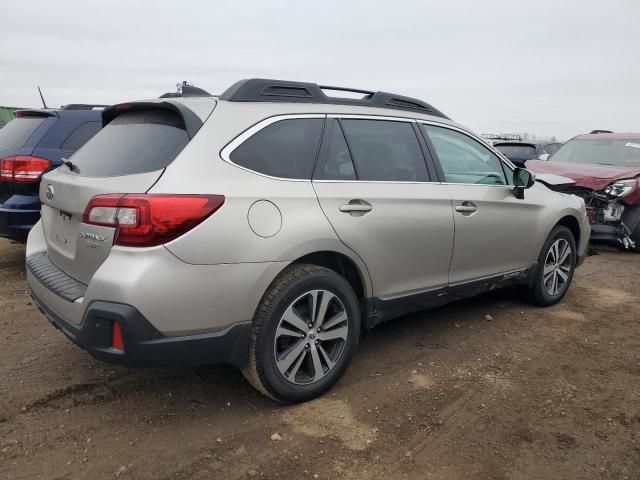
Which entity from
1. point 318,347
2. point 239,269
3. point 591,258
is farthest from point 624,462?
point 591,258

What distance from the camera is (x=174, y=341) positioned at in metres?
2.49

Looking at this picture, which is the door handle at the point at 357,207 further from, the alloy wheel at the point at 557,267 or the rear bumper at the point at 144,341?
the alloy wheel at the point at 557,267

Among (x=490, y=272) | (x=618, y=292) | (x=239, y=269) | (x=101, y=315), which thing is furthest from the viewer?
(x=618, y=292)

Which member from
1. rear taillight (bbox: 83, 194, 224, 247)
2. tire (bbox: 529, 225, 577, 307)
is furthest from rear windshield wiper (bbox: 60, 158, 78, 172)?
tire (bbox: 529, 225, 577, 307)

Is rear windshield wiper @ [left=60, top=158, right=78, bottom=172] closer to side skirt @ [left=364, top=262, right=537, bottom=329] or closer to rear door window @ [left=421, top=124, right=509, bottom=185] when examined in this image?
side skirt @ [left=364, top=262, right=537, bottom=329]

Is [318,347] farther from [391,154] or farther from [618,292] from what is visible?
[618,292]

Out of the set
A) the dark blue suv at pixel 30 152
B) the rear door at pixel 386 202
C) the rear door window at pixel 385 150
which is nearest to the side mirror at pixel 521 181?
the rear door at pixel 386 202

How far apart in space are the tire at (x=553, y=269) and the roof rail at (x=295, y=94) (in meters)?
1.92

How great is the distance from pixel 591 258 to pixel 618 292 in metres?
1.77

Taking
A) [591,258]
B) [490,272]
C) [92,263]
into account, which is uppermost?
[92,263]

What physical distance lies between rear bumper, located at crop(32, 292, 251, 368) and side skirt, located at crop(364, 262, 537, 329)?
37.2 inches

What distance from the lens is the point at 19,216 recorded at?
189 inches

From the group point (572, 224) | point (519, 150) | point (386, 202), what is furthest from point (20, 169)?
point (519, 150)

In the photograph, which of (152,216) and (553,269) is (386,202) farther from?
(553,269)
